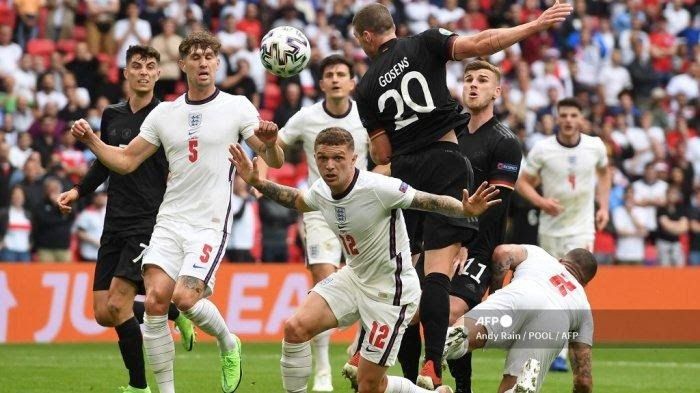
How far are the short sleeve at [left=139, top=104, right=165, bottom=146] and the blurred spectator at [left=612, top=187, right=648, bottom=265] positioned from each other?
43.8 feet

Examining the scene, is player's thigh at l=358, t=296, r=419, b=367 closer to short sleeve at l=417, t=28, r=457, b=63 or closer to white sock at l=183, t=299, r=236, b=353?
white sock at l=183, t=299, r=236, b=353

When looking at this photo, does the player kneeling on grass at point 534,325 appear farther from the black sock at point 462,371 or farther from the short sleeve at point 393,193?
the short sleeve at point 393,193

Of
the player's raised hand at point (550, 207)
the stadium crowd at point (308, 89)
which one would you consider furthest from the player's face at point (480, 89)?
the stadium crowd at point (308, 89)

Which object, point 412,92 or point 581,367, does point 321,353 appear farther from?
point 412,92

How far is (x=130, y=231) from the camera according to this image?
11.2m

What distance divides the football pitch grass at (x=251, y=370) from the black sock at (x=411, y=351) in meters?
1.85

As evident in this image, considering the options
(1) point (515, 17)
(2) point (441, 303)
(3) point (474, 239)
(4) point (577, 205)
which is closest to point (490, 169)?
(3) point (474, 239)

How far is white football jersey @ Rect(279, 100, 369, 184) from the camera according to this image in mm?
13219

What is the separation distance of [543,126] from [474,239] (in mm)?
13154

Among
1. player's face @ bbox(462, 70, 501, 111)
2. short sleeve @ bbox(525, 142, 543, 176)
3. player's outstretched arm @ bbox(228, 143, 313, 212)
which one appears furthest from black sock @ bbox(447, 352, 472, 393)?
short sleeve @ bbox(525, 142, 543, 176)

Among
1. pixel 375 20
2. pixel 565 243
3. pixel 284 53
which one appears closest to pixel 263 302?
pixel 565 243

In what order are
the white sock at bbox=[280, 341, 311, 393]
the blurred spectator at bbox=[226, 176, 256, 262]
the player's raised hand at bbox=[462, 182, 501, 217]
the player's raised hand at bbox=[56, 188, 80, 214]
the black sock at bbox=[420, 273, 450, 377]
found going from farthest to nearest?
the blurred spectator at bbox=[226, 176, 256, 262] < the player's raised hand at bbox=[56, 188, 80, 214] < the black sock at bbox=[420, 273, 450, 377] < the white sock at bbox=[280, 341, 311, 393] < the player's raised hand at bbox=[462, 182, 501, 217]

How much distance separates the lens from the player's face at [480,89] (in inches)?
449

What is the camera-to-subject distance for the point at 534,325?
406 inches
